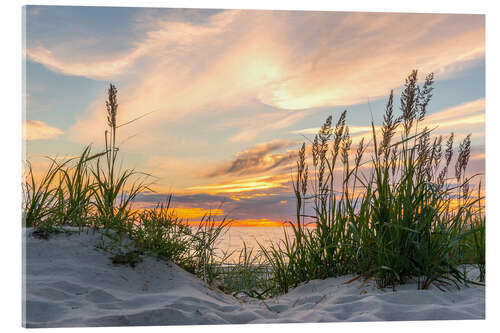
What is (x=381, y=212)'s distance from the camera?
10.4ft

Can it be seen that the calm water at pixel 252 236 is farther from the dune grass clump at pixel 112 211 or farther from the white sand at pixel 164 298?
the white sand at pixel 164 298

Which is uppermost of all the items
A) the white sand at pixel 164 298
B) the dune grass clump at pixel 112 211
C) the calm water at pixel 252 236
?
the dune grass clump at pixel 112 211

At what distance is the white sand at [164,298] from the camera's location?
267 cm

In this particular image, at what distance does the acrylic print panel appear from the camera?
3223mm

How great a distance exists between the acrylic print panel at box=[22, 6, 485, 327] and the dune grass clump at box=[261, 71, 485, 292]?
0.05 ft

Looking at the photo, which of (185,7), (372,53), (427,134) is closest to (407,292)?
(427,134)

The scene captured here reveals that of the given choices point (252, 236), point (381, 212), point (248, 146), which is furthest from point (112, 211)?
point (381, 212)

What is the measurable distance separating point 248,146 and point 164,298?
1.63 m

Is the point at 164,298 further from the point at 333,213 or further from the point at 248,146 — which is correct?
the point at 248,146

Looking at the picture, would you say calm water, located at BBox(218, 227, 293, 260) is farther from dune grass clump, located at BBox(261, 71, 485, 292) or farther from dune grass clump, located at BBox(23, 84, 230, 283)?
dune grass clump, located at BBox(23, 84, 230, 283)

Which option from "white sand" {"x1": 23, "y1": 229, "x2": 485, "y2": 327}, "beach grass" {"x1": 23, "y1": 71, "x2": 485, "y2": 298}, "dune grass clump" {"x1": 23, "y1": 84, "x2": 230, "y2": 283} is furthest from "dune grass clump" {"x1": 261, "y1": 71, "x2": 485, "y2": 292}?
"dune grass clump" {"x1": 23, "y1": 84, "x2": 230, "y2": 283}

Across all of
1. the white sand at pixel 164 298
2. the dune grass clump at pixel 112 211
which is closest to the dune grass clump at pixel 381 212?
the white sand at pixel 164 298

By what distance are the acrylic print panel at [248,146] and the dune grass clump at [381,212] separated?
0.05 ft
